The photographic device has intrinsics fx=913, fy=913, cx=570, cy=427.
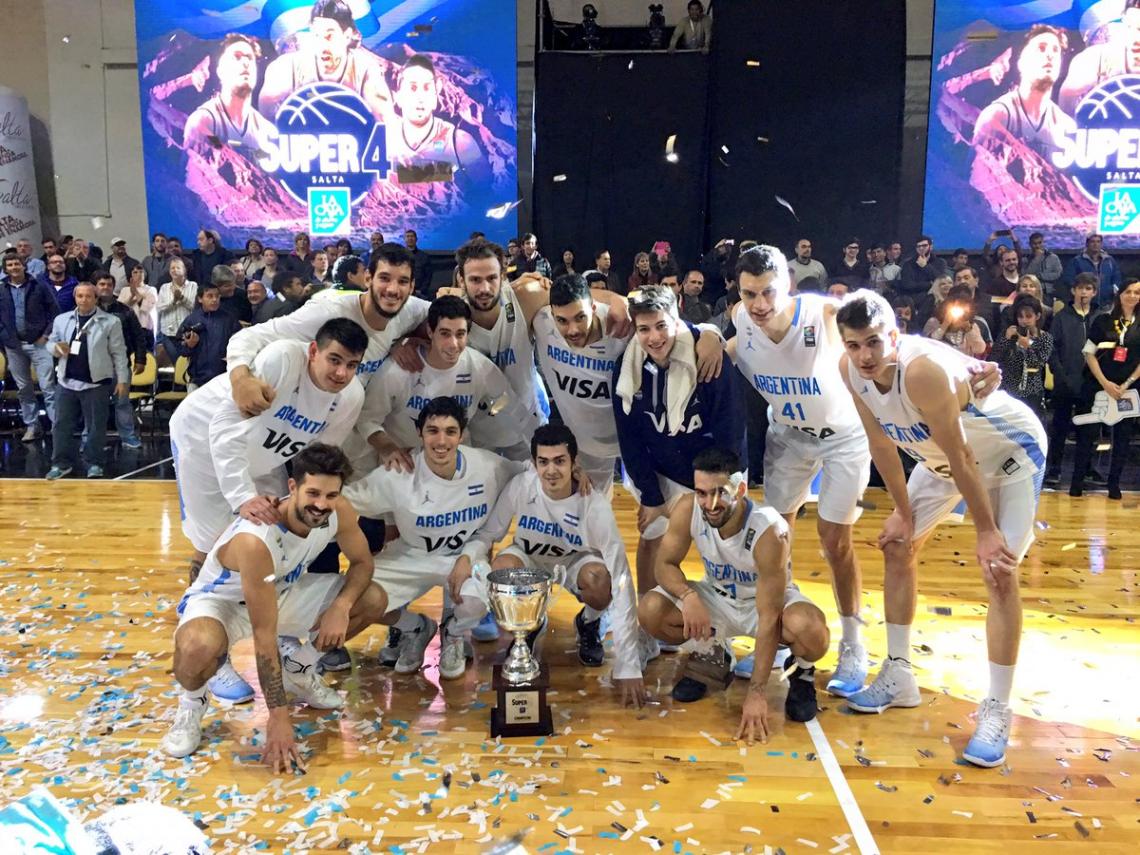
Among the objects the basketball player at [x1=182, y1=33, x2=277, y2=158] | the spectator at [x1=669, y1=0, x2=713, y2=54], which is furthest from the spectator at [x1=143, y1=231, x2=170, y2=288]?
the spectator at [x1=669, y1=0, x2=713, y2=54]

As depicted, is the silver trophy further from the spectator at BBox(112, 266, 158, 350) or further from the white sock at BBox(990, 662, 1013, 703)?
the spectator at BBox(112, 266, 158, 350)

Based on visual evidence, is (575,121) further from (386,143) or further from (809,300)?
(809,300)

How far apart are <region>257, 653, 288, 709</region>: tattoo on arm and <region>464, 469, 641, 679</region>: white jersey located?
988mm

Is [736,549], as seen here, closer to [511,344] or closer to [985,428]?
[985,428]

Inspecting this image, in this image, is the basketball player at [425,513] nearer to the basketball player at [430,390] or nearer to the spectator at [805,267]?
the basketball player at [430,390]

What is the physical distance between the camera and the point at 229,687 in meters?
3.54

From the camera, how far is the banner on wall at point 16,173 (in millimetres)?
12422

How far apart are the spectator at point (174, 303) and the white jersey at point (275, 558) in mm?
6909

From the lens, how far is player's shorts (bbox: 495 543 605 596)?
3.86 m

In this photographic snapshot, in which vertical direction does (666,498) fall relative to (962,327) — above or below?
below

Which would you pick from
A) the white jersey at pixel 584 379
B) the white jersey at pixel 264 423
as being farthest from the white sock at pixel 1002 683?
the white jersey at pixel 264 423

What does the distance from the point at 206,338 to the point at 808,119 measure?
25.1ft

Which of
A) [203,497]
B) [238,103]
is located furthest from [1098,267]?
[238,103]

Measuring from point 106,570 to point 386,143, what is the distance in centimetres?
842
